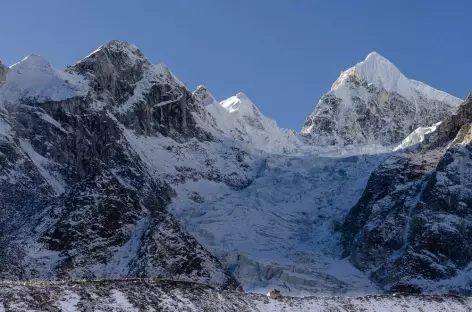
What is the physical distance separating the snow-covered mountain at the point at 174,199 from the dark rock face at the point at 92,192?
9.5 inches

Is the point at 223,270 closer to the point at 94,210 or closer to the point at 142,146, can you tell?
the point at 94,210

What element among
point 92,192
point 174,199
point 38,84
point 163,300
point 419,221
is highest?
point 38,84

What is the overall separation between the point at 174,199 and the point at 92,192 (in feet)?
237

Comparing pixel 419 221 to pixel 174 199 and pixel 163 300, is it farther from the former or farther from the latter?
pixel 163 300

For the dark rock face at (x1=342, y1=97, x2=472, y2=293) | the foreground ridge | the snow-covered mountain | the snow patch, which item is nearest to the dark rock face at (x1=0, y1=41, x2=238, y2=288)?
the snow-covered mountain

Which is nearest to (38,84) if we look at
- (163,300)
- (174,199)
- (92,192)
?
(174,199)

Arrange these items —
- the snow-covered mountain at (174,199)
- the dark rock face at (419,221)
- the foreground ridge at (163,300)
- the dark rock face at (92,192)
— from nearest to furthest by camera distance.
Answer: the foreground ridge at (163,300), the dark rock face at (92,192), the snow-covered mountain at (174,199), the dark rock face at (419,221)

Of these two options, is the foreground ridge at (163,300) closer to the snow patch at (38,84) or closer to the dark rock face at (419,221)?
the dark rock face at (419,221)

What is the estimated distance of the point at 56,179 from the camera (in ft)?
462

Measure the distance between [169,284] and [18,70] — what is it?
13390 centimetres

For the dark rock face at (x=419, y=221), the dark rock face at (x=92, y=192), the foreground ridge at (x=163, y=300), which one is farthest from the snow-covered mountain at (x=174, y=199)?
the foreground ridge at (x=163, y=300)

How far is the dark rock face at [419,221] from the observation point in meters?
126

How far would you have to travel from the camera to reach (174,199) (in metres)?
165

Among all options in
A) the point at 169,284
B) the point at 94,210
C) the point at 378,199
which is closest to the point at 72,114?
the point at 378,199
